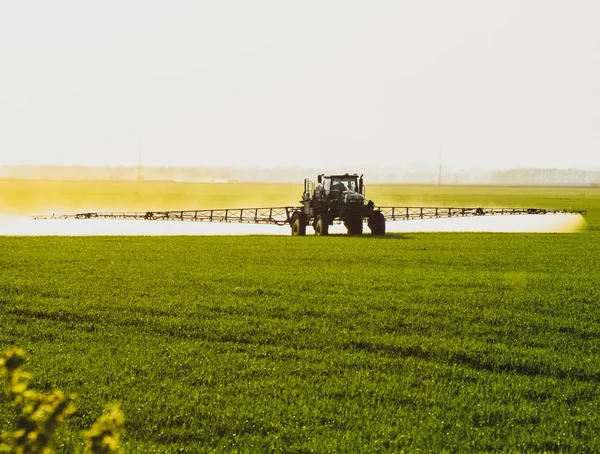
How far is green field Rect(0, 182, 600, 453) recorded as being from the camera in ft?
23.4

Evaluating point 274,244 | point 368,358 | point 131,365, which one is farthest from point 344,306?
point 274,244

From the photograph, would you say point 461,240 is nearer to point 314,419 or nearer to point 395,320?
point 395,320

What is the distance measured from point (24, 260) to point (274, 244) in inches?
418

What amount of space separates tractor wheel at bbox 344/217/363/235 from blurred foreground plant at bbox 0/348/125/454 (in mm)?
30932

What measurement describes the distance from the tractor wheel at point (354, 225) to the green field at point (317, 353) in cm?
1394

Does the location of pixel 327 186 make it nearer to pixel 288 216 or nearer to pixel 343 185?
pixel 343 185

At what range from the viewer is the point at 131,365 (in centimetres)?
921

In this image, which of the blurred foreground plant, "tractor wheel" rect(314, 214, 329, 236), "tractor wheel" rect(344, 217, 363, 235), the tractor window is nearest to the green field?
the blurred foreground plant

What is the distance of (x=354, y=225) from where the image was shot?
34438 mm

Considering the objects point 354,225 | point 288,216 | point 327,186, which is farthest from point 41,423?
point 288,216

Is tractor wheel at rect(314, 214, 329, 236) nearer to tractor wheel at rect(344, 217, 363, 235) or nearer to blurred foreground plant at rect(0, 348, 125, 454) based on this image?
tractor wheel at rect(344, 217, 363, 235)

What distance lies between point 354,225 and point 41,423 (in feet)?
104

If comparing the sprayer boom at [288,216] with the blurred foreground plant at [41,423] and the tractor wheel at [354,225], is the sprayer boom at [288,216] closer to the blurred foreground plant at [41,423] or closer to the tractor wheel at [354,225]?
the tractor wheel at [354,225]

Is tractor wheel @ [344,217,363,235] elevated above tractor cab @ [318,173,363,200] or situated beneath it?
situated beneath
